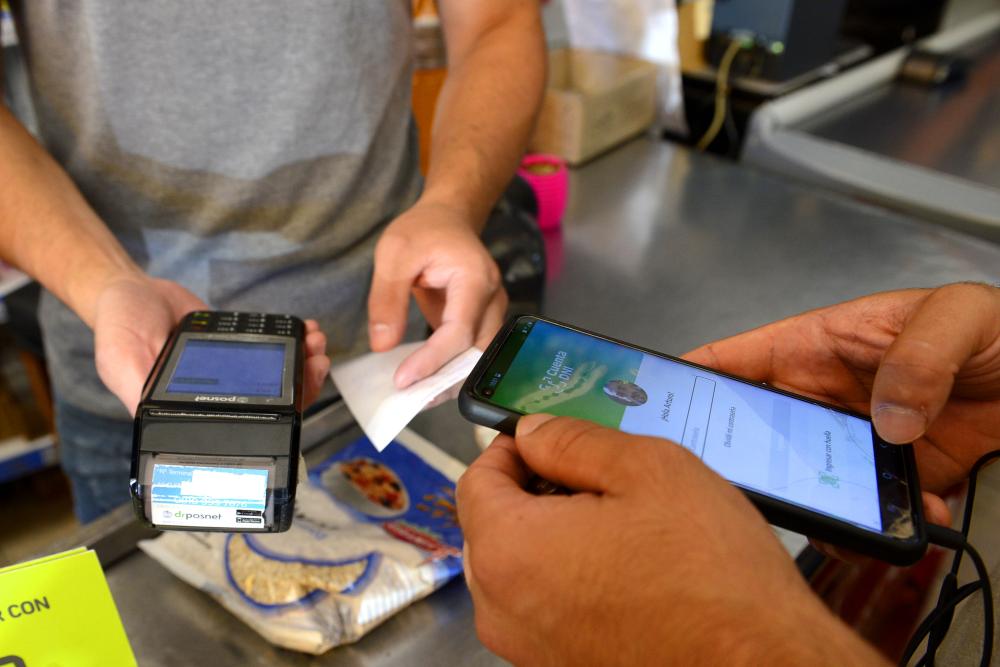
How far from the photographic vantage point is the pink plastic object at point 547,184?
4.43 ft

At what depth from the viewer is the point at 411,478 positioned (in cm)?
78

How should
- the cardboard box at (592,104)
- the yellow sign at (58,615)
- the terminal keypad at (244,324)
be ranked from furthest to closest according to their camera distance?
the cardboard box at (592,104) < the terminal keypad at (244,324) < the yellow sign at (58,615)

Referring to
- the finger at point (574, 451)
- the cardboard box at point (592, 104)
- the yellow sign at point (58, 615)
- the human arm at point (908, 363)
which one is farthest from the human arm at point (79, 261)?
the cardboard box at point (592, 104)

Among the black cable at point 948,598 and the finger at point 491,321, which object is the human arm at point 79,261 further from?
the black cable at point 948,598

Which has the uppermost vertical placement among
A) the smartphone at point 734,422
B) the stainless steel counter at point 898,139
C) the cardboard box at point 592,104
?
the smartphone at point 734,422

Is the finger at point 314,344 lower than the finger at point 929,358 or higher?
lower

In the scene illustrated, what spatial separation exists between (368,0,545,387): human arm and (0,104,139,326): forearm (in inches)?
10.5

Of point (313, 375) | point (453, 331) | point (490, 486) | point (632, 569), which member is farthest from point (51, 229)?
point (632, 569)

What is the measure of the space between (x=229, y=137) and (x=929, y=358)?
724 mm

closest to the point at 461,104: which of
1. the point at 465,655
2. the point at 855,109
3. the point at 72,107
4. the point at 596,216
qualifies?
the point at 72,107

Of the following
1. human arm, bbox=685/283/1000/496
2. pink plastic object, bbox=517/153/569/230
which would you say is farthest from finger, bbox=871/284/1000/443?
pink plastic object, bbox=517/153/569/230

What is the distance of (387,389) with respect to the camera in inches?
29.2

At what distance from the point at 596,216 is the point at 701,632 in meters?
1.17

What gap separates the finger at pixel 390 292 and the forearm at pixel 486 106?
13 cm
